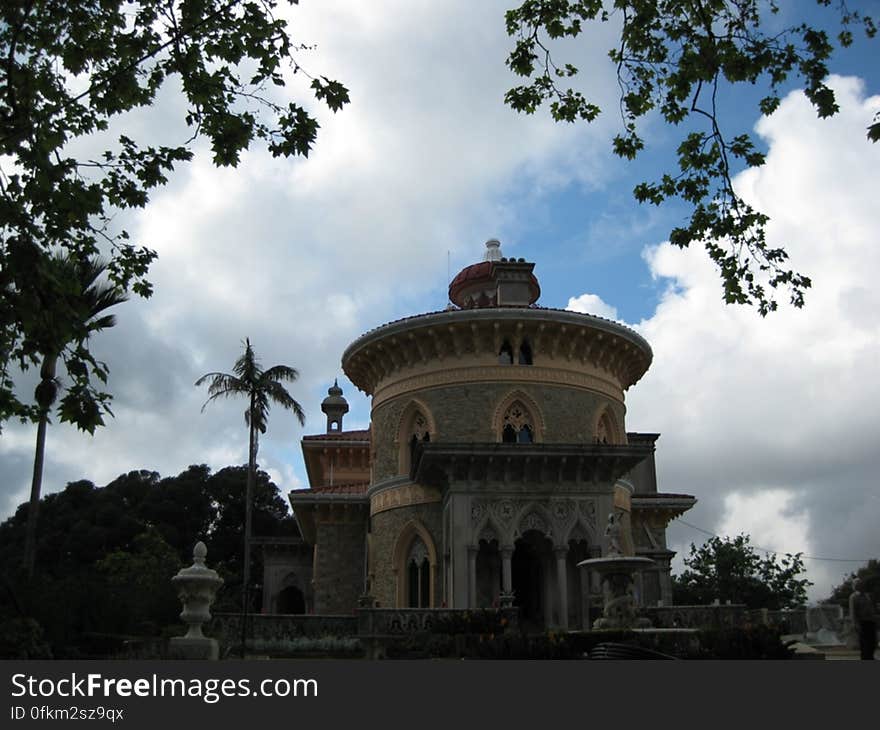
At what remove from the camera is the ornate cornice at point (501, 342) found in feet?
83.1

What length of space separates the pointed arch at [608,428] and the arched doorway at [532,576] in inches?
165

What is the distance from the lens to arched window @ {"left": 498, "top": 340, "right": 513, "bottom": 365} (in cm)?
2573

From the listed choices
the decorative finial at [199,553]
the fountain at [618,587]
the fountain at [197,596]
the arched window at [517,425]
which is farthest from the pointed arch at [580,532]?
the fountain at [197,596]

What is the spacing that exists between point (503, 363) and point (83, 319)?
1819 centimetres

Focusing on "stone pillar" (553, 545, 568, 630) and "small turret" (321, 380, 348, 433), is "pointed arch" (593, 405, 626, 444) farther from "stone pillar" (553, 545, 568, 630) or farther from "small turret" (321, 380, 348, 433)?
"small turret" (321, 380, 348, 433)

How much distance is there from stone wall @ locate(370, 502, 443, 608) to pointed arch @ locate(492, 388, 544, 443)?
9.32 feet

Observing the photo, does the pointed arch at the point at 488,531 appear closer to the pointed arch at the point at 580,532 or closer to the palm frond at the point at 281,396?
the pointed arch at the point at 580,532

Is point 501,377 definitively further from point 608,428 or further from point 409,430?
point 608,428

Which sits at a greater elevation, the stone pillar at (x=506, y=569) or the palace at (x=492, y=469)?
the palace at (x=492, y=469)

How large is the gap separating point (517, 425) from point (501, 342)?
8.02 feet

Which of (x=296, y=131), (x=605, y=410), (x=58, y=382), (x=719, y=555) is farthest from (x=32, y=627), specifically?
(x=719, y=555)

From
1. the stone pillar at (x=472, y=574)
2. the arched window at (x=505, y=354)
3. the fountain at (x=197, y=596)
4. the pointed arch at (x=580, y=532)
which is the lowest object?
the fountain at (x=197, y=596)

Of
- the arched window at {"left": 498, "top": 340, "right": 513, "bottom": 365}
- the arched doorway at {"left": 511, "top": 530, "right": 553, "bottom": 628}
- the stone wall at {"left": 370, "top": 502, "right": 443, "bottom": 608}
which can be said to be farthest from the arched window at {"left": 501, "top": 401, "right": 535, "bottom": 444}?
the arched doorway at {"left": 511, "top": 530, "right": 553, "bottom": 628}

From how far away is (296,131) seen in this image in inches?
392
